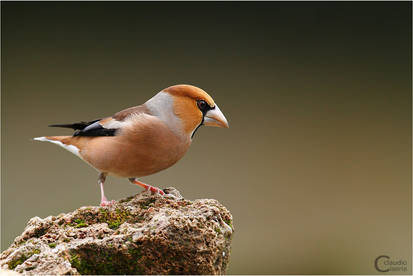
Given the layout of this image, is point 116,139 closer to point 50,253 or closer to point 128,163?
point 128,163

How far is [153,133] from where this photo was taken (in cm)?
314

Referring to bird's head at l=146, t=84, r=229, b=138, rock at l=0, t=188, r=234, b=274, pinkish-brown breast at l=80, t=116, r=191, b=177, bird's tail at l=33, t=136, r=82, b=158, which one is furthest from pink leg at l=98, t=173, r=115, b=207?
bird's head at l=146, t=84, r=229, b=138

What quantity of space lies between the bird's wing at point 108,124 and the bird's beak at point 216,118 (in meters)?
0.44

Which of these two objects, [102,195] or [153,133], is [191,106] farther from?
[102,195]

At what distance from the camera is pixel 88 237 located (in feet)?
8.21

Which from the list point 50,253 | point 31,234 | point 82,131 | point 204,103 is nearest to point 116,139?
point 82,131

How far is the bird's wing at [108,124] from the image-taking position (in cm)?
333

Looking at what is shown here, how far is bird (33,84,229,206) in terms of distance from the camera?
10.3 ft

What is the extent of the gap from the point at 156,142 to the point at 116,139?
1.07 ft

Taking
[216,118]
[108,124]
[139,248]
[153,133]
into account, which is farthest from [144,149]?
[139,248]

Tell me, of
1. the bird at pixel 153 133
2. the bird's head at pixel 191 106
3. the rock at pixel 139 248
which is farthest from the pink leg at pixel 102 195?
the bird's head at pixel 191 106

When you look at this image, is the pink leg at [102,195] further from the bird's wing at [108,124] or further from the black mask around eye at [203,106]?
the black mask around eye at [203,106]

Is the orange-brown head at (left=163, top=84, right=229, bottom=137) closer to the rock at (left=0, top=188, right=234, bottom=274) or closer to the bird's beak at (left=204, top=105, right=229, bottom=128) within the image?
the bird's beak at (left=204, top=105, right=229, bottom=128)

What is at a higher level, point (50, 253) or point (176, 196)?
point (176, 196)
